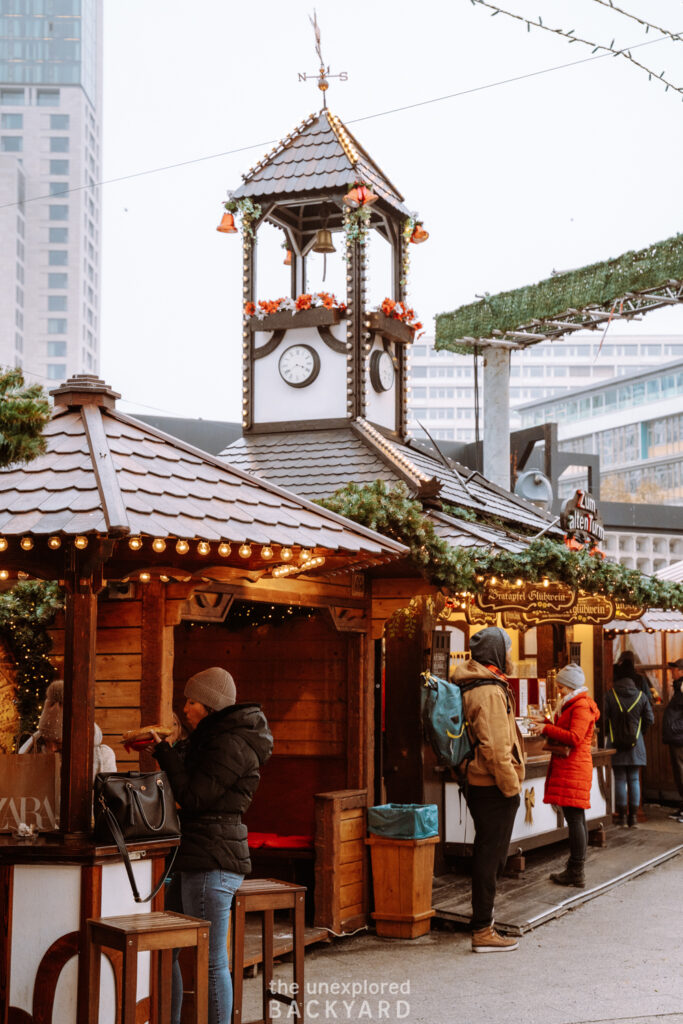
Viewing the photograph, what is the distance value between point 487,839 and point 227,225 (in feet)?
23.7

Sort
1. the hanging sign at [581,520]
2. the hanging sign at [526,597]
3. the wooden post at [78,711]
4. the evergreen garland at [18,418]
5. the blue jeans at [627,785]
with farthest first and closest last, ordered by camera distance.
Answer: the blue jeans at [627,785] < the hanging sign at [581,520] < the hanging sign at [526,597] < the wooden post at [78,711] < the evergreen garland at [18,418]

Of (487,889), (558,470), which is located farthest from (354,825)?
(558,470)

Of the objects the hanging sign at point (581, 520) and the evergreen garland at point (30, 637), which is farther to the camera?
the hanging sign at point (581, 520)

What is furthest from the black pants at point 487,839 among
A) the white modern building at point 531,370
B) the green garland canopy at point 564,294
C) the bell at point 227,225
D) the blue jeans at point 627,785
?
the white modern building at point 531,370

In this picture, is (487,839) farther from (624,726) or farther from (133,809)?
(624,726)

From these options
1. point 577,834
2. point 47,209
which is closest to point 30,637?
point 577,834

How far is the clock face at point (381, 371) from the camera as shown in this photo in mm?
12062

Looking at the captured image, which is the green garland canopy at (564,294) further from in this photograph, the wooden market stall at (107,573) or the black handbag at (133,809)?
the black handbag at (133,809)

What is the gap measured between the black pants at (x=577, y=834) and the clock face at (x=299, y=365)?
501 cm

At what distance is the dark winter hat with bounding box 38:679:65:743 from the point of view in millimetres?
6363

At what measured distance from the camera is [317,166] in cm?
1225

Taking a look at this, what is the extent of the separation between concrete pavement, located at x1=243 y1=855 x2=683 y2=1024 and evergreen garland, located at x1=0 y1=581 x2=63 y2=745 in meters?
2.86

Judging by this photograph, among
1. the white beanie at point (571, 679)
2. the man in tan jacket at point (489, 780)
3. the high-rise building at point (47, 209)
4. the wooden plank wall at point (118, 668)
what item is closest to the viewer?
the wooden plank wall at point (118, 668)

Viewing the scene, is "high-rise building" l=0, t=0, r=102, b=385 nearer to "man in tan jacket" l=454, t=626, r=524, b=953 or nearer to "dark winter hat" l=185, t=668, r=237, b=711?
"man in tan jacket" l=454, t=626, r=524, b=953
